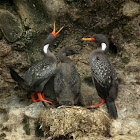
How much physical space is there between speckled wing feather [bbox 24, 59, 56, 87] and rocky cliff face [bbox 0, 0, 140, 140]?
0.40 m

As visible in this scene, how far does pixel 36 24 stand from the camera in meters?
7.43

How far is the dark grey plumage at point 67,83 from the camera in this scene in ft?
21.9

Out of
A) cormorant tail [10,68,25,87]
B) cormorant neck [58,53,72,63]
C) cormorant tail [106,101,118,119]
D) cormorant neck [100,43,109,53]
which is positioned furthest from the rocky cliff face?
cormorant tail [10,68,25,87]

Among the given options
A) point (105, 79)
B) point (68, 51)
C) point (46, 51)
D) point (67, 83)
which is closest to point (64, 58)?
point (68, 51)

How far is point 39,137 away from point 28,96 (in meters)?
1.19

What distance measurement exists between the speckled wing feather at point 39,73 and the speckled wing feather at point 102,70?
0.86 metres

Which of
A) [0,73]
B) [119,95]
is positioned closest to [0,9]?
[0,73]

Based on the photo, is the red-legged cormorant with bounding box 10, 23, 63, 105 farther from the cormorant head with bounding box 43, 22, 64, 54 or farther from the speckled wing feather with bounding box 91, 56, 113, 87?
the speckled wing feather with bounding box 91, 56, 113, 87

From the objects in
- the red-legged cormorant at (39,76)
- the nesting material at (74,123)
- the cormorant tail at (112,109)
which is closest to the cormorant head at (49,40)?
the red-legged cormorant at (39,76)

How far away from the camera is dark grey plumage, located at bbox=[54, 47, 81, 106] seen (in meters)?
6.67

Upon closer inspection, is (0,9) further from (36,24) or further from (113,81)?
(113,81)

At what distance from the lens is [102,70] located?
21.9 feet

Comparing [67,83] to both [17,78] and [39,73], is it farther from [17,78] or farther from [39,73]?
[17,78]

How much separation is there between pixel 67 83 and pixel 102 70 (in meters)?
0.75
